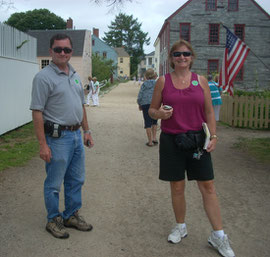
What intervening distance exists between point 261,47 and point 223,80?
21.0 m

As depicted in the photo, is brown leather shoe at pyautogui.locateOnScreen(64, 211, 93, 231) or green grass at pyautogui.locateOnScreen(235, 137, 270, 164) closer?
brown leather shoe at pyautogui.locateOnScreen(64, 211, 93, 231)

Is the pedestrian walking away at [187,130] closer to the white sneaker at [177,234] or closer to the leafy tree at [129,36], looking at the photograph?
the white sneaker at [177,234]

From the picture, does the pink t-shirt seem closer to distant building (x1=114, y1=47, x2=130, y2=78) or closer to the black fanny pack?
the black fanny pack

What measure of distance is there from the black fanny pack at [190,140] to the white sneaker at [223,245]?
0.91 m

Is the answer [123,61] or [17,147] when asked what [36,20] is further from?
[17,147]

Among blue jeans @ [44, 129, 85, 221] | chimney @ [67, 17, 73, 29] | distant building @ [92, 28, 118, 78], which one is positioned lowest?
blue jeans @ [44, 129, 85, 221]

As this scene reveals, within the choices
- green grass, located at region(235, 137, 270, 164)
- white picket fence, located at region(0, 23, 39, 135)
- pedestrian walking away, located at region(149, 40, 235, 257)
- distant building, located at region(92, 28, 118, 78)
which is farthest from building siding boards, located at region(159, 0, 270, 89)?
distant building, located at region(92, 28, 118, 78)

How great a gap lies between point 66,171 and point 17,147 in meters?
5.13

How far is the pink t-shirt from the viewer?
136 inches

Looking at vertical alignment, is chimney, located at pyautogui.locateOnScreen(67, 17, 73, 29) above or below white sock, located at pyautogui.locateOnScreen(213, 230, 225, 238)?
above

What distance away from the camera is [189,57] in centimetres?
358

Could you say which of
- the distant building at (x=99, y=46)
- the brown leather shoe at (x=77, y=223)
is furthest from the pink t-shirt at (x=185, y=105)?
the distant building at (x=99, y=46)

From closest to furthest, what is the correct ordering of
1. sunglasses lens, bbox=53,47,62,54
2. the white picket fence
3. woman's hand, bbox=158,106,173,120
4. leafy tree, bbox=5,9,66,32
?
woman's hand, bbox=158,106,173,120 < sunglasses lens, bbox=53,47,62,54 < the white picket fence < leafy tree, bbox=5,9,66,32

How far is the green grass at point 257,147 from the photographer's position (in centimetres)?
804
